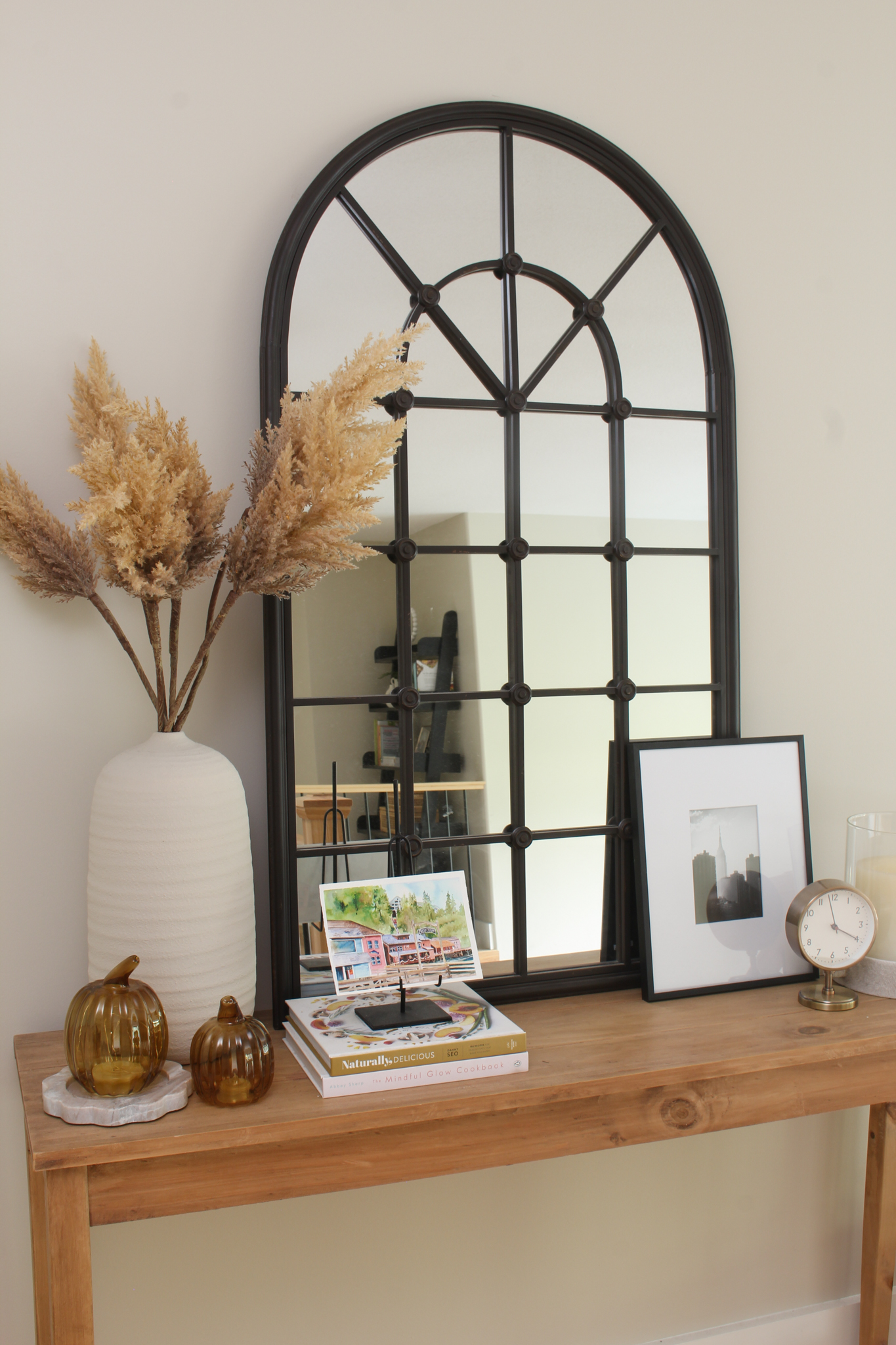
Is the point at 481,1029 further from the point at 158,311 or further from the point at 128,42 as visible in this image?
the point at 128,42

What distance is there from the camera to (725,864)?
1465 millimetres

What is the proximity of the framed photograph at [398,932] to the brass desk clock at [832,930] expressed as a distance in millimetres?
496

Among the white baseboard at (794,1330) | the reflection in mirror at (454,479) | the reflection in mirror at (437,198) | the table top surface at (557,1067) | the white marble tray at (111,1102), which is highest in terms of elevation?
the reflection in mirror at (437,198)

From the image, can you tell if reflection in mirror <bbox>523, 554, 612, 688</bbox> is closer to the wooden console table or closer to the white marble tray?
the wooden console table

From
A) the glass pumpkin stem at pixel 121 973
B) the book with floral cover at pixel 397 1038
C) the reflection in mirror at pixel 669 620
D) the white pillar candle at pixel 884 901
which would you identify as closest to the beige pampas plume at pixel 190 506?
the glass pumpkin stem at pixel 121 973

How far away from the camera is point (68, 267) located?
1.29 m

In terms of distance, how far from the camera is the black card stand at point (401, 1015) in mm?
1158

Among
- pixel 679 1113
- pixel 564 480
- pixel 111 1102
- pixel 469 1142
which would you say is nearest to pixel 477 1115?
pixel 469 1142

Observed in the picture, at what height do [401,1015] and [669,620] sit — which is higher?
[669,620]

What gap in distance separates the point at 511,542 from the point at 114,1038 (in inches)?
33.2

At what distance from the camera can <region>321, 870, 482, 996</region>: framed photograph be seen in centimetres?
118

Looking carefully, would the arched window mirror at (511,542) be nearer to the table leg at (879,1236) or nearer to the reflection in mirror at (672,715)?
the reflection in mirror at (672,715)

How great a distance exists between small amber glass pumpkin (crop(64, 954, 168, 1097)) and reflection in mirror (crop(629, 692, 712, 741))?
2.71 feet

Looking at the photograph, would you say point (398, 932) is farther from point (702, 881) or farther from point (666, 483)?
point (666, 483)
